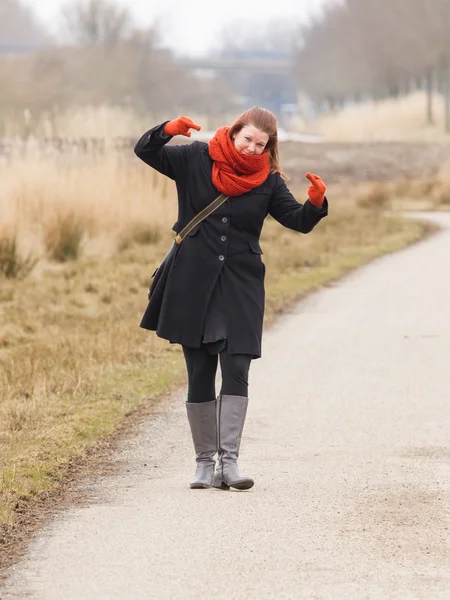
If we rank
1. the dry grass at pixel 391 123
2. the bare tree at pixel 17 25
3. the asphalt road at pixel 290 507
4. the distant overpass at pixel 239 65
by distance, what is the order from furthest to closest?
the bare tree at pixel 17 25 < the distant overpass at pixel 239 65 < the dry grass at pixel 391 123 < the asphalt road at pixel 290 507

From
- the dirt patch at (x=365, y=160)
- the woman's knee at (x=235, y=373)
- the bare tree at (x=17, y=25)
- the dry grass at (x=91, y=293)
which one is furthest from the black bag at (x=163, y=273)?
the bare tree at (x=17, y=25)

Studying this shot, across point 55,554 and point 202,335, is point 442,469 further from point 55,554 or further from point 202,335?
point 55,554

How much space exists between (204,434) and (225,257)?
0.78m

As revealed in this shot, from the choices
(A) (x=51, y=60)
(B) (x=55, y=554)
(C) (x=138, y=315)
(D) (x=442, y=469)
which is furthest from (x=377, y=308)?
(A) (x=51, y=60)

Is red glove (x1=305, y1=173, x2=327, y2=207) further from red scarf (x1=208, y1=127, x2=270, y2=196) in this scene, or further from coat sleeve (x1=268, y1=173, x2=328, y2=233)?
red scarf (x1=208, y1=127, x2=270, y2=196)

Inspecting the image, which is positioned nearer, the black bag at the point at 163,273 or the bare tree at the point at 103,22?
the black bag at the point at 163,273

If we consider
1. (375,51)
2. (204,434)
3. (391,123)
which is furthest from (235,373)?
(375,51)

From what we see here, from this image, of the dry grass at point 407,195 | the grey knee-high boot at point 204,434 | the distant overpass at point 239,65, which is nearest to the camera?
the grey knee-high boot at point 204,434

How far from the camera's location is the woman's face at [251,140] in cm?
573

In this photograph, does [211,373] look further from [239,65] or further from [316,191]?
[239,65]

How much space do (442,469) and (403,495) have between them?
2.04 feet

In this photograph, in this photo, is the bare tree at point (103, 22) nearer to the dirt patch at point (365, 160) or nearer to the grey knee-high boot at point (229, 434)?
the dirt patch at point (365, 160)

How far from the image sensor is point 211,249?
5.89m

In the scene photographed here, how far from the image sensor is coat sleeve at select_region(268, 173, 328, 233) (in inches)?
229
